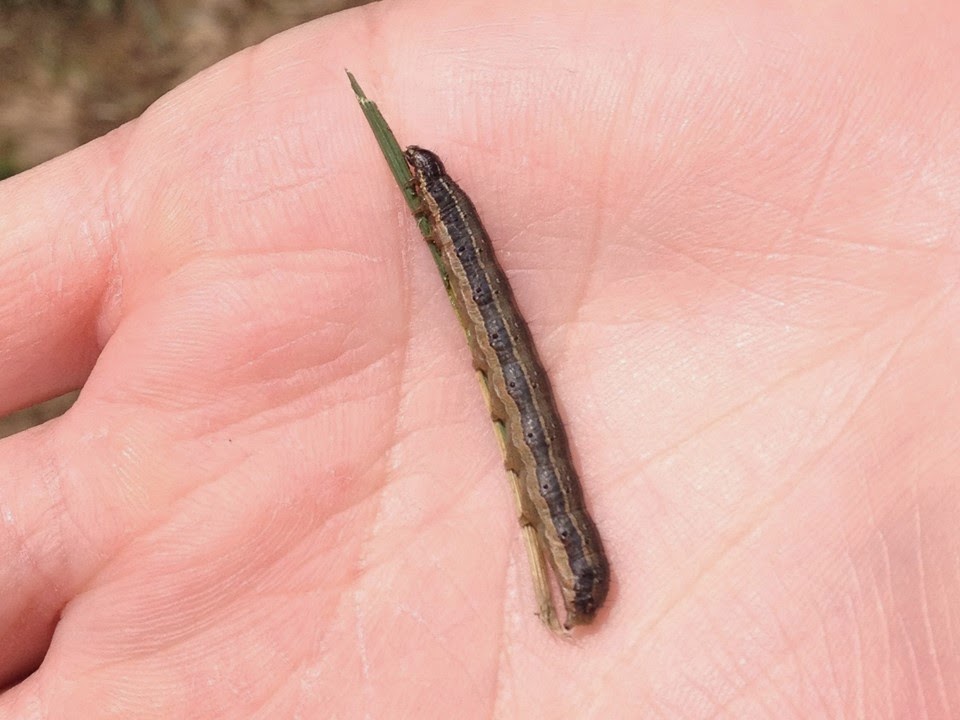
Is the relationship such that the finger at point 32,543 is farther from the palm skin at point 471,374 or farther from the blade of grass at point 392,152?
the blade of grass at point 392,152

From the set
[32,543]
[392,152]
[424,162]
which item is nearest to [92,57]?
[392,152]

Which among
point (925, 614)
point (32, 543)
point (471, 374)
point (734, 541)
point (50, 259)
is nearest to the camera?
point (925, 614)

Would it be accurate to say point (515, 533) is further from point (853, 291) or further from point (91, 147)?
point (91, 147)

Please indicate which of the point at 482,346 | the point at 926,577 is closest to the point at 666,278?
the point at 482,346

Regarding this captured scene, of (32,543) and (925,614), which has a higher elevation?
(32,543)

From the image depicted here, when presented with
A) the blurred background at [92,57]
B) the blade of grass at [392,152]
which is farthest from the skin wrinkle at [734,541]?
the blurred background at [92,57]

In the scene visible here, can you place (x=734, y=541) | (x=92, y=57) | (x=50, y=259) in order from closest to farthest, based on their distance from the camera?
(x=734, y=541)
(x=50, y=259)
(x=92, y=57)

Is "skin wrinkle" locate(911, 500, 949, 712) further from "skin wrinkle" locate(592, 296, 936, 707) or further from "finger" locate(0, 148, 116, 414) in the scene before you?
"finger" locate(0, 148, 116, 414)

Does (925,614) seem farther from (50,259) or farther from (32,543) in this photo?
(50,259)
